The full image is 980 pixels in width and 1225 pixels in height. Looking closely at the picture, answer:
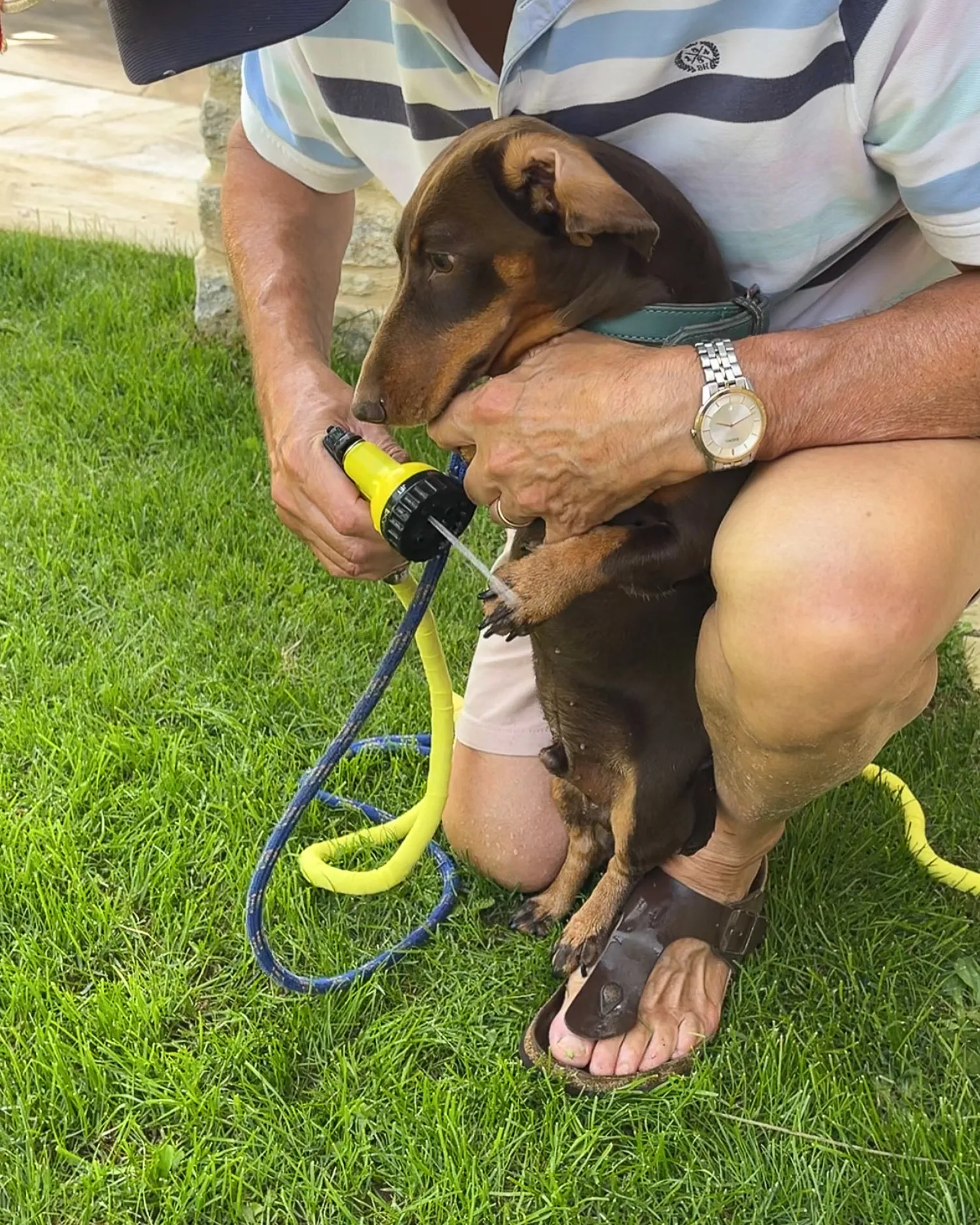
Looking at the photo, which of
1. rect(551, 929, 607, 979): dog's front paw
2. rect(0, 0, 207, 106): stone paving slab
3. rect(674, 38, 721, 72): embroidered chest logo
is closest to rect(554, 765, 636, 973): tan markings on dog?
rect(551, 929, 607, 979): dog's front paw

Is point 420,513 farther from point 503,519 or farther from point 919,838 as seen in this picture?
point 919,838

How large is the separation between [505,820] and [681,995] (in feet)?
1.60

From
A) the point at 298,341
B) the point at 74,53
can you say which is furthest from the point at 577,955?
the point at 74,53

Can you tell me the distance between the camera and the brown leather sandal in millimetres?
1864

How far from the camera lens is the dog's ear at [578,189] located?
4.82 ft

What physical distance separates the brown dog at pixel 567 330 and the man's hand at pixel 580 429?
1.7 inches

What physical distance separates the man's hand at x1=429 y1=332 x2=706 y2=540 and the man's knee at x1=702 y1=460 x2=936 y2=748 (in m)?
0.15

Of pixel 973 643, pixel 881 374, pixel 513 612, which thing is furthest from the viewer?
pixel 973 643

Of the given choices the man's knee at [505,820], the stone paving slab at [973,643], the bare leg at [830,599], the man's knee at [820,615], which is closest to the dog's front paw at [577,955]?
the man's knee at [505,820]

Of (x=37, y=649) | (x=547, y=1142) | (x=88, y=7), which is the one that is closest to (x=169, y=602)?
(x=37, y=649)

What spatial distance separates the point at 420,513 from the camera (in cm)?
168

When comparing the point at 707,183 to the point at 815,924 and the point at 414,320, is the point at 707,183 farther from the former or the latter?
the point at 815,924

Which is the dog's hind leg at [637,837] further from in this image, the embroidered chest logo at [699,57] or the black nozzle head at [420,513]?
the embroidered chest logo at [699,57]

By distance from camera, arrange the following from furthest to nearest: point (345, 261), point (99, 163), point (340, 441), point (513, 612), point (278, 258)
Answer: point (99, 163), point (345, 261), point (278, 258), point (340, 441), point (513, 612)
